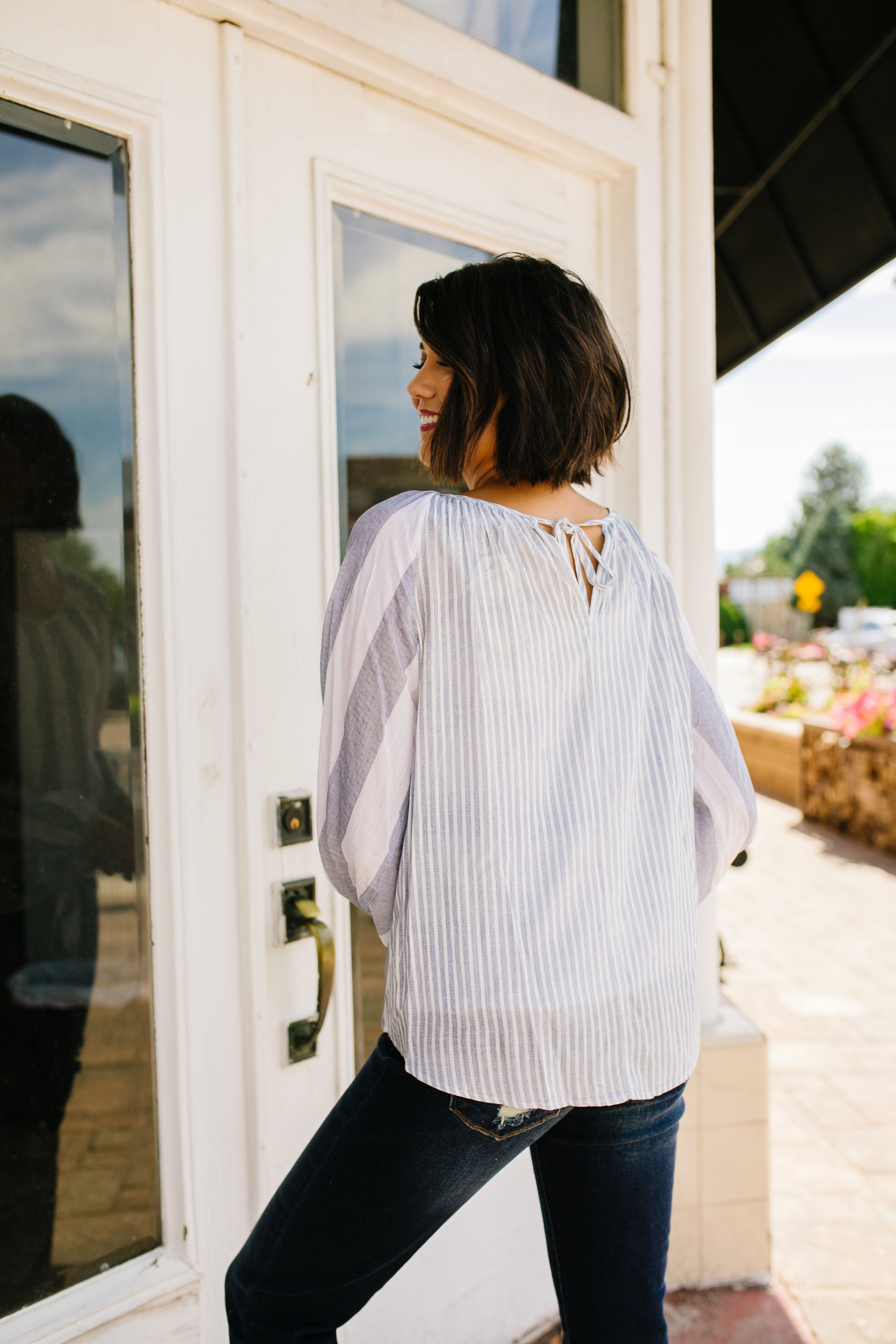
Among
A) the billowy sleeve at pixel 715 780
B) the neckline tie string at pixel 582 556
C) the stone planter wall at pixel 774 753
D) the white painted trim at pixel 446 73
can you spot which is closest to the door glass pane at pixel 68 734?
the white painted trim at pixel 446 73

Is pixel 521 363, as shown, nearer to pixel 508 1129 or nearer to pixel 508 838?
pixel 508 838

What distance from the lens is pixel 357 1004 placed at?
1862 mm

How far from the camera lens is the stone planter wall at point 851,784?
20.8ft

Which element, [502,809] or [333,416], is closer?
[502,809]

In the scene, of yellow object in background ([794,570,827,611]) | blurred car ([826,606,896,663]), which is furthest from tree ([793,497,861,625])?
yellow object in background ([794,570,827,611])

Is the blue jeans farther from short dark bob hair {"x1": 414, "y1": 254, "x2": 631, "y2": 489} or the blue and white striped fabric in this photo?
short dark bob hair {"x1": 414, "y1": 254, "x2": 631, "y2": 489}

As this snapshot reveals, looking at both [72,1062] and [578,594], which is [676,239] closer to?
[578,594]

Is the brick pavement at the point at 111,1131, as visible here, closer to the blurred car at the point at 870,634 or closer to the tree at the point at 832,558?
the blurred car at the point at 870,634

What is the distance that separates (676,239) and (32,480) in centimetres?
A: 164

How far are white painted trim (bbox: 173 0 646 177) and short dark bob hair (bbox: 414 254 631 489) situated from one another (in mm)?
800

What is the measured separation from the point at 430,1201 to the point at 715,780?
0.65m

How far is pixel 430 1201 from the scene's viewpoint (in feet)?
3.47

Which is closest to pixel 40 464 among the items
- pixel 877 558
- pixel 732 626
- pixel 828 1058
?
pixel 828 1058

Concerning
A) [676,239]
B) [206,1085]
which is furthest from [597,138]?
[206,1085]
